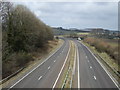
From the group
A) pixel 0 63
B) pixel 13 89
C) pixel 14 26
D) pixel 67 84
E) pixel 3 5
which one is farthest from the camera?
pixel 14 26

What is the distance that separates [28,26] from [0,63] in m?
21.2

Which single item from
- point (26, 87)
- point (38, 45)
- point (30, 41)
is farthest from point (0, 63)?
point (38, 45)

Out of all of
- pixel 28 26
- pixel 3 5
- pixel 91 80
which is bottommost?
pixel 91 80

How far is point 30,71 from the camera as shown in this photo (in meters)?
34.5

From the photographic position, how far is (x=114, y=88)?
24500mm

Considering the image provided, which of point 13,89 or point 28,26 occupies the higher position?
point 28,26

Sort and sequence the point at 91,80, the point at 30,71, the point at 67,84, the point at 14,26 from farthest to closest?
the point at 14,26, the point at 30,71, the point at 91,80, the point at 67,84

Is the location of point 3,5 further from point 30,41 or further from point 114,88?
point 114,88

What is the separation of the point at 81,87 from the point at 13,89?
664 centimetres

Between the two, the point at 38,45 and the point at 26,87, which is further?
the point at 38,45

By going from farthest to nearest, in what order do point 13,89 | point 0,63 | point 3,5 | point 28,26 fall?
point 28,26 < point 3,5 < point 0,63 < point 13,89

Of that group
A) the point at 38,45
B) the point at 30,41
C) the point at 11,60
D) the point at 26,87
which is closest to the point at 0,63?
the point at 11,60

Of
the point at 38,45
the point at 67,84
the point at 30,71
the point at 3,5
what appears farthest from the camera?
the point at 38,45

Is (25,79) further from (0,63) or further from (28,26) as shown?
(28,26)
